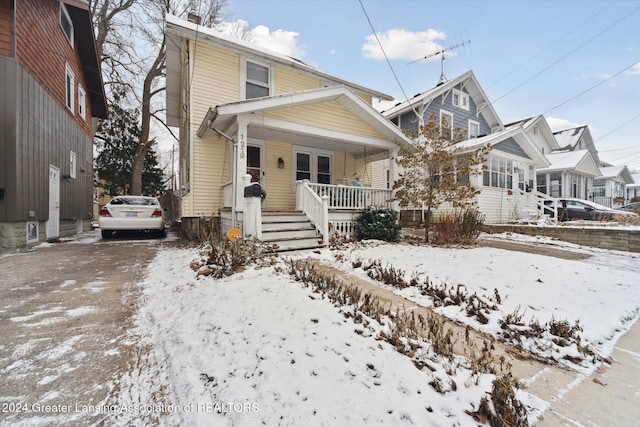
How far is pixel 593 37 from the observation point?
11.9 metres

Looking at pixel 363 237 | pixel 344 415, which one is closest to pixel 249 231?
pixel 363 237

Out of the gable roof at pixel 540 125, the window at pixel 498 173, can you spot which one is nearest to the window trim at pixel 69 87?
the window at pixel 498 173

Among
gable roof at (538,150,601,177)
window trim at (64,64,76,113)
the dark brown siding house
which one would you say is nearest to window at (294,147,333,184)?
the dark brown siding house

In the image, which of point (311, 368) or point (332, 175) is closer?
point (311, 368)

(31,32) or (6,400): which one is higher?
(31,32)

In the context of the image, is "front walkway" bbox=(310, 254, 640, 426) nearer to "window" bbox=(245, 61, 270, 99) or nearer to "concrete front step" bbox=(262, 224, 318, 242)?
"concrete front step" bbox=(262, 224, 318, 242)

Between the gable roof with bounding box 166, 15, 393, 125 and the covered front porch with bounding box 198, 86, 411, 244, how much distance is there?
2664 millimetres

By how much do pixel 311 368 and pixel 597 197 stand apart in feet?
109

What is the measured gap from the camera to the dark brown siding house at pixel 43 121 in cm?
602

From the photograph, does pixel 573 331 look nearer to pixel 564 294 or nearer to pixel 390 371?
pixel 564 294

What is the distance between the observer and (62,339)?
7.71 ft

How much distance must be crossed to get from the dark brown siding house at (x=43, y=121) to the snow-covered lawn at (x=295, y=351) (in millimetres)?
4861

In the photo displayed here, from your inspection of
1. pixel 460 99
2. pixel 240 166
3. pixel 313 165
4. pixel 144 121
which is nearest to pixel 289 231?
pixel 240 166

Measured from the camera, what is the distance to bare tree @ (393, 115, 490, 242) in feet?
23.4
